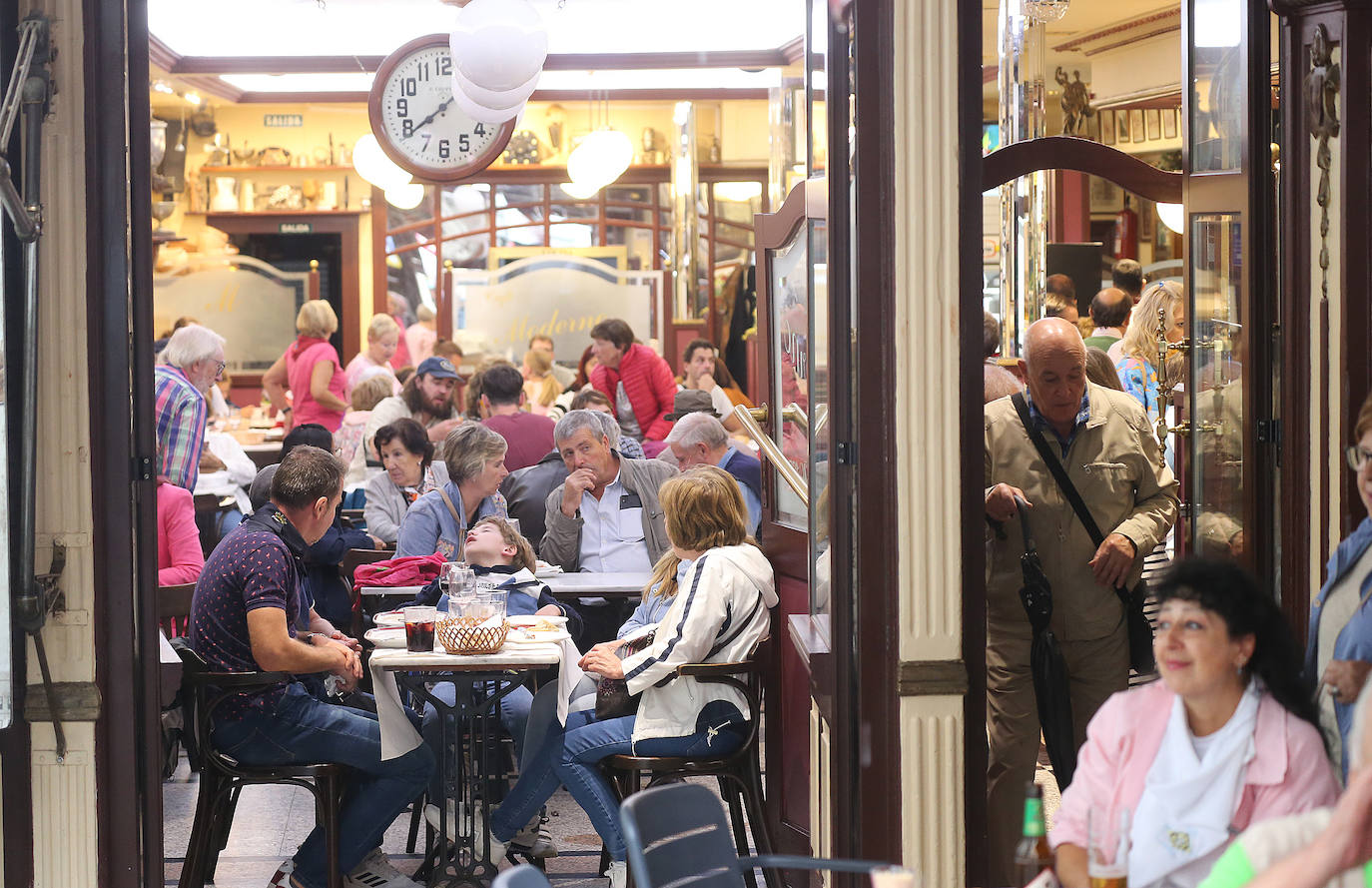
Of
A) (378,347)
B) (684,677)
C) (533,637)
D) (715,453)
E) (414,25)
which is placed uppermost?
(414,25)

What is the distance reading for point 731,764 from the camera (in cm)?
391

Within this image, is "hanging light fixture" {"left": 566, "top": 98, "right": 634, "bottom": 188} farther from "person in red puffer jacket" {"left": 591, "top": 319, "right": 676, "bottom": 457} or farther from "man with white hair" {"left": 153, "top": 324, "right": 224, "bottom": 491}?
"man with white hair" {"left": 153, "top": 324, "right": 224, "bottom": 491}

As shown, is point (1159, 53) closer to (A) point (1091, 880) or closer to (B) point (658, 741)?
(B) point (658, 741)

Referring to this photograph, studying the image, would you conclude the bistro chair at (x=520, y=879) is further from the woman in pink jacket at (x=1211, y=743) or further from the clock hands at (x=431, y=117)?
the clock hands at (x=431, y=117)

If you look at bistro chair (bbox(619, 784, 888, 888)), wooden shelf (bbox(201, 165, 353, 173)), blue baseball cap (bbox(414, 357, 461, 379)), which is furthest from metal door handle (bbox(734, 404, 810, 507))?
wooden shelf (bbox(201, 165, 353, 173))

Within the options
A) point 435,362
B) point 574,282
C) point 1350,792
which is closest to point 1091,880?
point 1350,792

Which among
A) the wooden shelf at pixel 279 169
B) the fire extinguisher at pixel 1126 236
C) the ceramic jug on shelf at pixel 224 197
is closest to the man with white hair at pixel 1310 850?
the fire extinguisher at pixel 1126 236

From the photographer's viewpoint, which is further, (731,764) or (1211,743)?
(731,764)

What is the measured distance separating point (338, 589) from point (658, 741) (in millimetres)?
1526

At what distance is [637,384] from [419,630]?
4.27 meters

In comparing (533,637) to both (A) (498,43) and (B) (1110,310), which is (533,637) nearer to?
(A) (498,43)

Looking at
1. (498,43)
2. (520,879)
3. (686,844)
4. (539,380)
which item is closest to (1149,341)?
(498,43)

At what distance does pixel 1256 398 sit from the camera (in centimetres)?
341

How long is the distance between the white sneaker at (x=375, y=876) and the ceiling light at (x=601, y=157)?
6.43 meters
